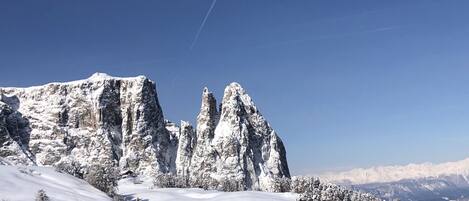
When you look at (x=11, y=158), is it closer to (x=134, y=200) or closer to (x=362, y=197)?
(x=134, y=200)

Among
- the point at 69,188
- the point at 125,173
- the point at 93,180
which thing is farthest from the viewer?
the point at 125,173

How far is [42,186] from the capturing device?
74125mm

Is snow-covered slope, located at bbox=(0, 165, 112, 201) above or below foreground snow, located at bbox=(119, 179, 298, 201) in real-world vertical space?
above

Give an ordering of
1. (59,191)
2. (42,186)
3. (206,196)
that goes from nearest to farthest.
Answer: (59,191) < (42,186) < (206,196)

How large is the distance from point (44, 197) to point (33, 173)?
60.9 feet

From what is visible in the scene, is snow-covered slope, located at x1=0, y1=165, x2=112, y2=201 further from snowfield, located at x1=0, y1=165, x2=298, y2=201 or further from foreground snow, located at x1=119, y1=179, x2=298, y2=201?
foreground snow, located at x1=119, y1=179, x2=298, y2=201

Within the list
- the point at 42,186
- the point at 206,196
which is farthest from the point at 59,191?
the point at 206,196

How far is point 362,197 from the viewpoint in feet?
328

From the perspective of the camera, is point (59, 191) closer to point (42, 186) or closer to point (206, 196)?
point (42, 186)

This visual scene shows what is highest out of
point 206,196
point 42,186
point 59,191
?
point 42,186

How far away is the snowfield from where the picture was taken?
68.8m

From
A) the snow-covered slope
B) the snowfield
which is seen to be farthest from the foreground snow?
the snow-covered slope

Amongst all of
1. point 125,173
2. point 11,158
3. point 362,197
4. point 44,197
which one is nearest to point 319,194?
point 362,197

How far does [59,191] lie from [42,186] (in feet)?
7.30
